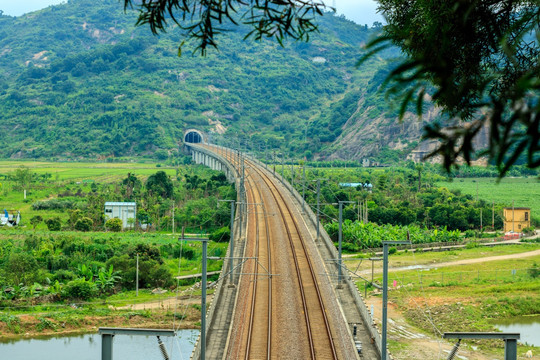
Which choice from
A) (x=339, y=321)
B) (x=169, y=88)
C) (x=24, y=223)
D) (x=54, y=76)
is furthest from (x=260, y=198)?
(x=54, y=76)

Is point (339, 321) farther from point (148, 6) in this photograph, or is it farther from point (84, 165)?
point (84, 165)

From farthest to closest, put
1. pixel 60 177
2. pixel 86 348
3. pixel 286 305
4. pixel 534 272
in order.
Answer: pixel 60 177 → pixel 534 272 → pixel 86 348 → pixel 286 305

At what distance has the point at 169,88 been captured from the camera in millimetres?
161250

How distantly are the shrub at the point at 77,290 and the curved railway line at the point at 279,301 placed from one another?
10.2 m

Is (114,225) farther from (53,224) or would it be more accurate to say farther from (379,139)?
(379,139)

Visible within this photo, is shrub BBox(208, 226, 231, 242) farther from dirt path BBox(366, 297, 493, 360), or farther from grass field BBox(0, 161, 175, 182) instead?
grass field BBox(0, 161, 175, 182)

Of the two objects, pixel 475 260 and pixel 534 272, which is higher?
pixel 475 260

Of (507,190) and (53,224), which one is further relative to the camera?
(507,190)

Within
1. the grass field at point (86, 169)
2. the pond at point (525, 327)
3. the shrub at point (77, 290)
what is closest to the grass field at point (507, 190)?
the pond at point (525, 327)

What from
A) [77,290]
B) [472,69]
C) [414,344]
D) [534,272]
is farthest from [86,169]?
[472,69]

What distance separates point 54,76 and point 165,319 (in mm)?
145262

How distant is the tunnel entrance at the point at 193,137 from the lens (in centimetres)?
13475

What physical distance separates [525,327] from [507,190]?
2543 inches

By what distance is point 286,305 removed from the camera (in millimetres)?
27656
